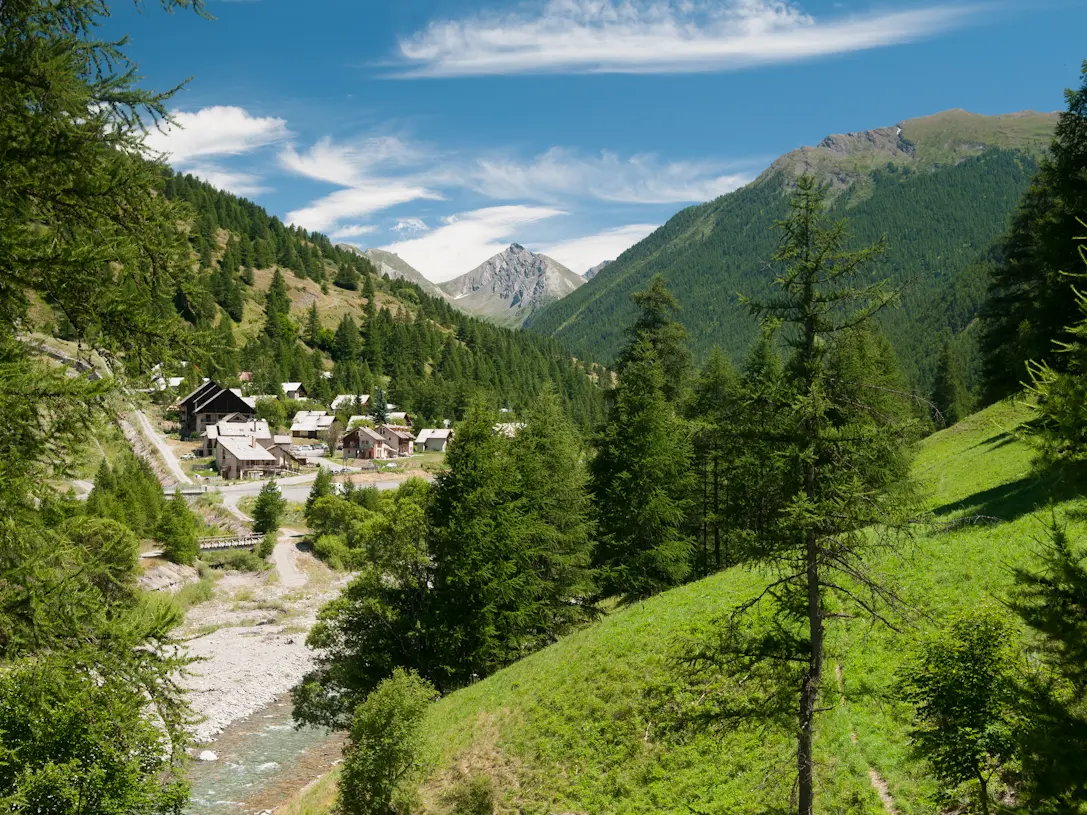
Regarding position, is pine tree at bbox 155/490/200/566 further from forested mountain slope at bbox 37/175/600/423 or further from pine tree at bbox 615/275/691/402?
forested mountain slope at bbox 37/175/600/423

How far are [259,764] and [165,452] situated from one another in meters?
77.6

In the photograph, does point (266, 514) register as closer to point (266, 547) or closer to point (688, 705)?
point (266, 547)

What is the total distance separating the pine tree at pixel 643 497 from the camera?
98.5 ft

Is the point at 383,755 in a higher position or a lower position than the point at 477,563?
lower

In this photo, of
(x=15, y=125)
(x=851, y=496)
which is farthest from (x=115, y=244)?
(x=851, y=496)

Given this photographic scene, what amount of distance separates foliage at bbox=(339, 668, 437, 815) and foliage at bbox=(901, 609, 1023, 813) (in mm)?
12251

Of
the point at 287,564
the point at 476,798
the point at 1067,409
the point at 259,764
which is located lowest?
the point at 259,764

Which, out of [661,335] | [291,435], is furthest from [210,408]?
[661,335]

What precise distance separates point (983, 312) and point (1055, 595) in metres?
35.3

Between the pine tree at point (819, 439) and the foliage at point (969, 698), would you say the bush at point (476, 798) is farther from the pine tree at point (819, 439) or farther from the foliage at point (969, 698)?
the foliage at point (969, 698)

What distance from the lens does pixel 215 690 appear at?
37.7m

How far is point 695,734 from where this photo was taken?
15555 millimetres

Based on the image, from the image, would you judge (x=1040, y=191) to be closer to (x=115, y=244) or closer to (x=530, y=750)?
(x=530, y=750)

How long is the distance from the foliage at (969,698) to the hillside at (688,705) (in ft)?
4.47
